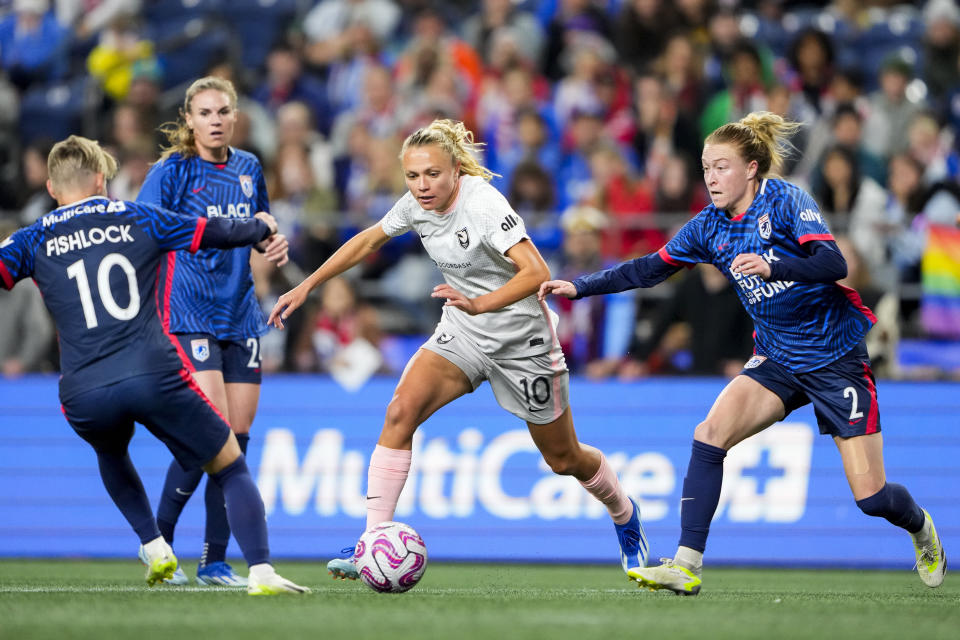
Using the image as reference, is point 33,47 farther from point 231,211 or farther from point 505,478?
point 231,211

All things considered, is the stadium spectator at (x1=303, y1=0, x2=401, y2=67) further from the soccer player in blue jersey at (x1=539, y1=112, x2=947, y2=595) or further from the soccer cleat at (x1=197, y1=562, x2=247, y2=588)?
the soccer player in blue jersey at (x1=539, y1=112, x2=947, y2=595)

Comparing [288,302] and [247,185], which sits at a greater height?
[247,185]

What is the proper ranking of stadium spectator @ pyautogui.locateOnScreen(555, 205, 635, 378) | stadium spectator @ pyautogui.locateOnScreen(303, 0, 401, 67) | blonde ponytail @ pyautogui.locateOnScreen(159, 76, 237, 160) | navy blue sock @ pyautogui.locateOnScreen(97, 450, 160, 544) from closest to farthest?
1. navy blue sock @ pyautogui.locateOnScreen(97, 450, 160, 544)
2. blonde ponytail @ pyautogui.locateOnScreen(159, 76, 237, 160)
3. stadium spectator @ pyautogui.locateOnScreen(555, 205, 635, 378)
4. stadium spectator @ pyautogui.locateOnScreen(303, 0, 401, 67)

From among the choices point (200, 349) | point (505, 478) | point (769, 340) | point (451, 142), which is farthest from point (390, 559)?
point (505, 478)

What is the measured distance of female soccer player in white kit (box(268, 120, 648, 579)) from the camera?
6219 millimetres

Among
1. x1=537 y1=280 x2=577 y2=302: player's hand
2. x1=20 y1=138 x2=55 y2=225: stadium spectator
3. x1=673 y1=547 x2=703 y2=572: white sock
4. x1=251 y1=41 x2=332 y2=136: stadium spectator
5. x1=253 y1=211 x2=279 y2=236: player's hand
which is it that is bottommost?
x1=673 y1=547 x2=703 y2=572: white sock

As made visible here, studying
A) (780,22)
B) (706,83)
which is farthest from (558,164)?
(780,22)

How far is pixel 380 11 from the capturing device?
579 inches

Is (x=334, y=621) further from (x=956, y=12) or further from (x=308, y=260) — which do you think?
(x=956, y=12)

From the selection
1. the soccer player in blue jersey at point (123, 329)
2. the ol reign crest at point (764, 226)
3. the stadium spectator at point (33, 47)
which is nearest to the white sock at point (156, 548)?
the soccer player in blue jersey at point (123, 329)

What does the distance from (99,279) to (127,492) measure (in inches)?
44.0

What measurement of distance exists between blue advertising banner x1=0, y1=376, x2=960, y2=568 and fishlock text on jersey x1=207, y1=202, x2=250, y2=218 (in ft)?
9.82

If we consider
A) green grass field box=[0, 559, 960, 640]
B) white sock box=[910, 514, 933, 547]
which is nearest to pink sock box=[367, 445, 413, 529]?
green grass field box=[0, 559, 960, 640]

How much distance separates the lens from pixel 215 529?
7.11m
